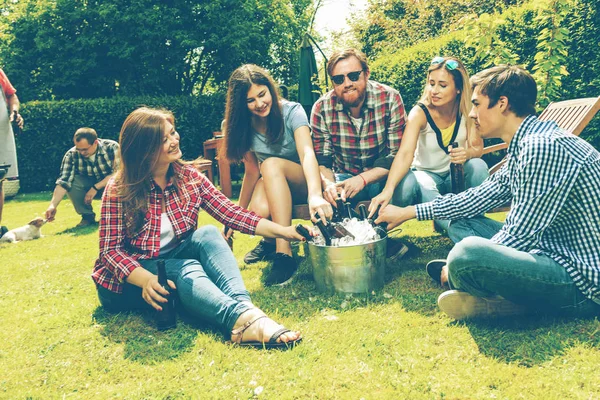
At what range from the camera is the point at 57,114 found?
12.3m

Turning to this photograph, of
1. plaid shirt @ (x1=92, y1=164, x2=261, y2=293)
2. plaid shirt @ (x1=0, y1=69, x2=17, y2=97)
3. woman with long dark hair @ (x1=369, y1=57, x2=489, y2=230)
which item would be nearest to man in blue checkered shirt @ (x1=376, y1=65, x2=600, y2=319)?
woman with long dark hair @ (x1=369, y1=57, x2=489, y2=230)

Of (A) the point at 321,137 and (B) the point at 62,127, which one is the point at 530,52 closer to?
(A) the point at 321,137

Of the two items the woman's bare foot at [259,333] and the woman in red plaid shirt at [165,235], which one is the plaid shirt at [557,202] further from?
the woman in red plaid shirt at [165,235]

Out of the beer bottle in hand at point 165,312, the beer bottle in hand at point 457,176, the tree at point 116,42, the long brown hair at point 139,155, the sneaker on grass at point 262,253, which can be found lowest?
the sneaker on grass at point 262,253

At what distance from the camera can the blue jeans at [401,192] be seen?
379 centimetres

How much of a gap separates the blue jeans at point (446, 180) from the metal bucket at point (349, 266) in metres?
0.78

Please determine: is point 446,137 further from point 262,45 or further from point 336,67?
point 262,45

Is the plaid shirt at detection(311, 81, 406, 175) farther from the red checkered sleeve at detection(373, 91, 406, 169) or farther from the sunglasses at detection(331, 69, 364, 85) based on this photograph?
the sunglasses at detection(331, 69, 364, 85)

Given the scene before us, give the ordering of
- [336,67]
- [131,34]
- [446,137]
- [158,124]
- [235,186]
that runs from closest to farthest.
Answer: [158,124] → [336,67] → [446,137] → [235,186] → [131,34]

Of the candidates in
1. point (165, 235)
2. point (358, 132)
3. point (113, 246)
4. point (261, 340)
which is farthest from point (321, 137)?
point (261, 340)

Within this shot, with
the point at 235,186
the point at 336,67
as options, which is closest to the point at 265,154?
the point at 336,67

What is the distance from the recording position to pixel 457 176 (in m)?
3.85

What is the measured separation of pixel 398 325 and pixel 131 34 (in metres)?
17.5

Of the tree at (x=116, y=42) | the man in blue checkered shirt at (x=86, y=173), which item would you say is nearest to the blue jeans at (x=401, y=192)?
the man in blue checkered shirt at (x=86, y=173)
